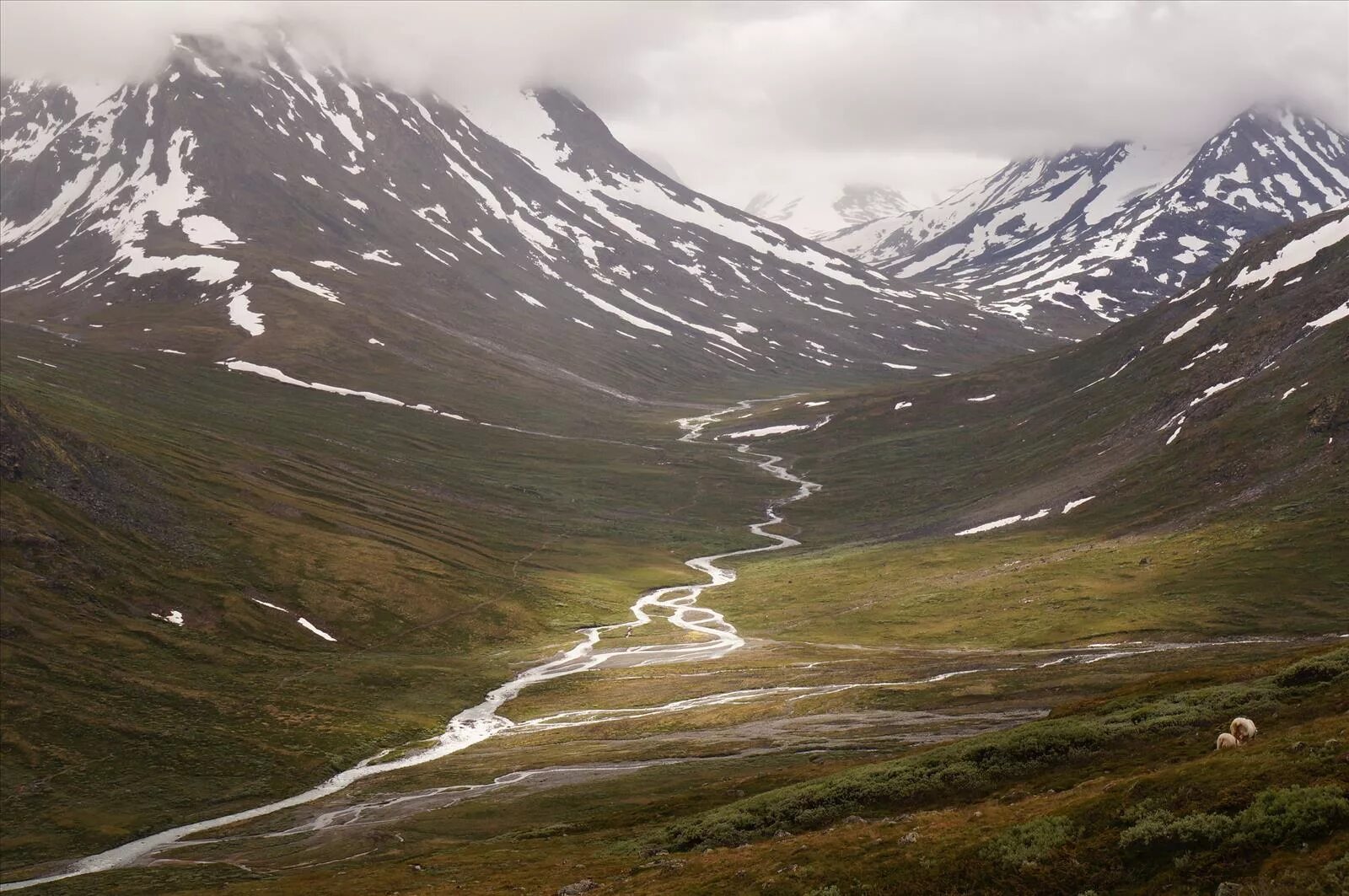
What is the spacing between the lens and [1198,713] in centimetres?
4566

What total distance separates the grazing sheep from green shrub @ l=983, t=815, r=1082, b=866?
9.60m

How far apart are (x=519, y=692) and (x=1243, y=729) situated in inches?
3600

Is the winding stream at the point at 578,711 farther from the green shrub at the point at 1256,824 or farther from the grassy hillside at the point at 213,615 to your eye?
the green shrub at the point at 1256,824

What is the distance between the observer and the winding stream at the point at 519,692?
2968 inches

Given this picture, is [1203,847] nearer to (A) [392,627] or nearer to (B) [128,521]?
(A) [392,627]

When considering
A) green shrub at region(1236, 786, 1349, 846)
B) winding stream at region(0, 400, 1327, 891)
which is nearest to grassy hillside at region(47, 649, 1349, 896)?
green shrub at region(1236, 786, 1349, 846)

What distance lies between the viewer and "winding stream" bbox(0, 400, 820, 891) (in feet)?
247

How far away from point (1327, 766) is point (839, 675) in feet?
257

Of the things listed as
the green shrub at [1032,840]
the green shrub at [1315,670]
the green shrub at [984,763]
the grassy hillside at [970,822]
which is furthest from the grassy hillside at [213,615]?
the green shrub at [1315,670]

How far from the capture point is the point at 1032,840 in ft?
105

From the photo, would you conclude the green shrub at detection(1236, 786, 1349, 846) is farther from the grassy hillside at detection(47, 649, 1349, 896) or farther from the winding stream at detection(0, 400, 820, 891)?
the winding stream at detection(0, 400, 820, 891)

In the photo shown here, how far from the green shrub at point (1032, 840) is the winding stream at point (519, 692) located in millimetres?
62171

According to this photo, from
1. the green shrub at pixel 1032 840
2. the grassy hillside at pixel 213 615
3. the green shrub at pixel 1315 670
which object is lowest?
the green shrub at pixel 1032 840

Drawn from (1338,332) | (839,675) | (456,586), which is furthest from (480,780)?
(1338,332)
